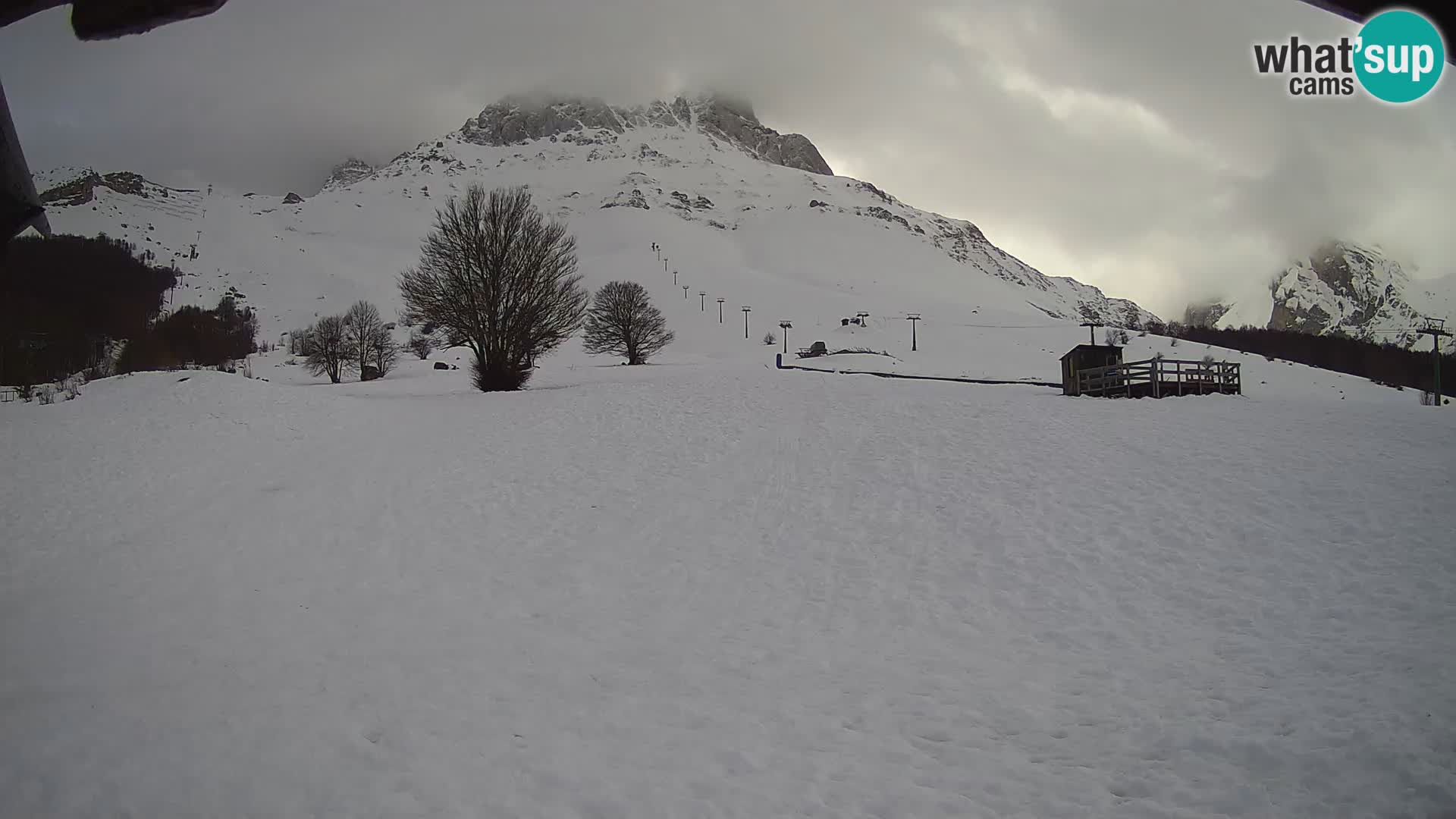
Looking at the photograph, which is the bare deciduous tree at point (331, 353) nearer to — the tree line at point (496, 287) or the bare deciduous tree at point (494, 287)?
the tree line at point (496, 287)

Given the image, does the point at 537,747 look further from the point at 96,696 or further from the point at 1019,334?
the point at 1019,334

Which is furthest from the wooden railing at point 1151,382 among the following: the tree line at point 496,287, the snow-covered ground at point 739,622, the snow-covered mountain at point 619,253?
the snow-covered mountain at point 619,253

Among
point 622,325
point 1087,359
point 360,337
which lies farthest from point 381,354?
point 1087,359

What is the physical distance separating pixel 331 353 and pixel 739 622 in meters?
54.7

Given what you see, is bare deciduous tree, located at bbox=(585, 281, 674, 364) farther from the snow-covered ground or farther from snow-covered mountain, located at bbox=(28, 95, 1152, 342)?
snow-covered mountain, located at bbox=(28, 95, 1152, 342)

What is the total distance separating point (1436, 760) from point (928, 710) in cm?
396

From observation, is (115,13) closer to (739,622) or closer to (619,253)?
(739,622)

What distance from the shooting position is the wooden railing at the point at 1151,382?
2620 cm

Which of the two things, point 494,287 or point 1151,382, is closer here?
point 1151,382

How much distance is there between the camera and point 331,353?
5469 centimetres

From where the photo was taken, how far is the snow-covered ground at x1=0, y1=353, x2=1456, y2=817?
617 centimetres

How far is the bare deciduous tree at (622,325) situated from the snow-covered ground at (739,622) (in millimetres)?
37235

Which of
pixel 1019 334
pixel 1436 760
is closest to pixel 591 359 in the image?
pixel 1019 334

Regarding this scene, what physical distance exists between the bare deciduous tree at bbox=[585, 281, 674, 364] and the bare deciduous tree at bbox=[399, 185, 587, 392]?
2217 centimetres
